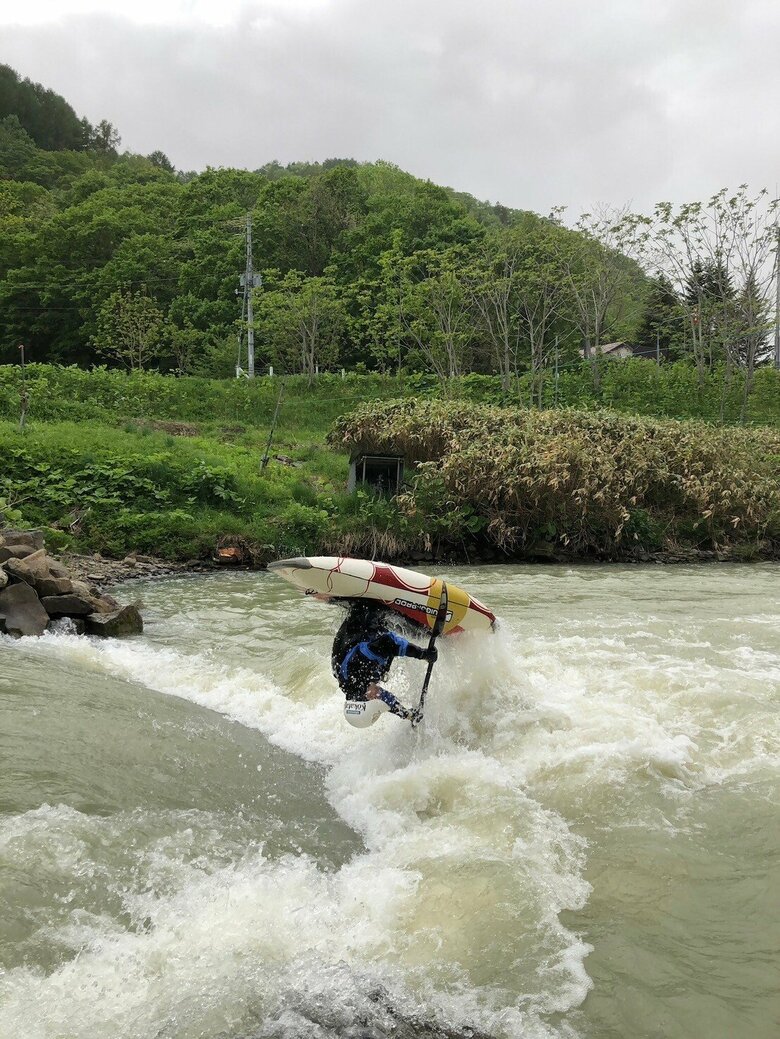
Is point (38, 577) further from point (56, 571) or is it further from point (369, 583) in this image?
point (369, 583)

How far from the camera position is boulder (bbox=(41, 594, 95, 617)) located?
8914 mm

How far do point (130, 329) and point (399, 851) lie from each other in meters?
35.7

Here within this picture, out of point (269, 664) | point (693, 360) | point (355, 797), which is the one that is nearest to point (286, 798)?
point (355, 797)

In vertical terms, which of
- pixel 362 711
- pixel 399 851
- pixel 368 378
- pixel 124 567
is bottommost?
pixel 124 567

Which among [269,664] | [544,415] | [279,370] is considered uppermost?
[279,370]

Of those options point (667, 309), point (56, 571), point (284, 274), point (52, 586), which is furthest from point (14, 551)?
point (284, 274)

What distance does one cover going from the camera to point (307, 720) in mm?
6113

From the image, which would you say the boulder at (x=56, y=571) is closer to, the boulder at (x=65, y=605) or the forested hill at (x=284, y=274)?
the boulder at (x=65, y=605)

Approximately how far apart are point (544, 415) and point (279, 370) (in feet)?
65.6

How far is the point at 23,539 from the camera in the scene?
11133mm

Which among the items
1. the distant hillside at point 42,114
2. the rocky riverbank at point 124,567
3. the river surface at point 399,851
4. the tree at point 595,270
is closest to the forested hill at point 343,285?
the tree at point 595,270

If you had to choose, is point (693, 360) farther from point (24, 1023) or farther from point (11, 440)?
point (24, 1023)

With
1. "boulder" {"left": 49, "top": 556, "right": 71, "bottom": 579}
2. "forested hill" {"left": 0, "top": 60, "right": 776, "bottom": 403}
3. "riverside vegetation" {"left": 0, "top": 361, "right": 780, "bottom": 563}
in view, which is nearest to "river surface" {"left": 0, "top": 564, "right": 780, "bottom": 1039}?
"boulder" {"left": 49, "top": 556, "right": 71, "bottom": 579}

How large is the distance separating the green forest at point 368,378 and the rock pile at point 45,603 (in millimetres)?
4601
